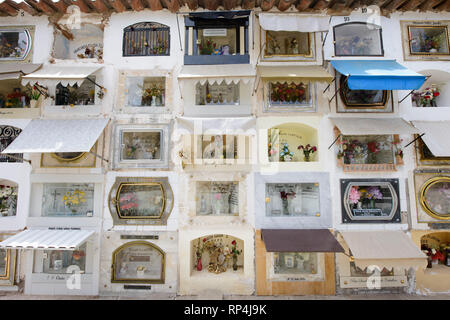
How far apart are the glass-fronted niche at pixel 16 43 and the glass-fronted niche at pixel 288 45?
31.9 feet

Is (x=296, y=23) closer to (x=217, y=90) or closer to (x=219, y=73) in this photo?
(x=219, y=73)

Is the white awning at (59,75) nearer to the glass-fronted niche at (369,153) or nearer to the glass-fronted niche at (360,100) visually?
the glass-fronted niche at (360,100)

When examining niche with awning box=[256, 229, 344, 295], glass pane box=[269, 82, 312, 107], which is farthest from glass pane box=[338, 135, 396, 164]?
niche with awning box=[256, 229, 344, 295]

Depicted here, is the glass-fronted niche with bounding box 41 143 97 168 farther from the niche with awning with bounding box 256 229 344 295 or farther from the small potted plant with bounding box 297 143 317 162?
the small potted plant with bounding box 297 143 317 162

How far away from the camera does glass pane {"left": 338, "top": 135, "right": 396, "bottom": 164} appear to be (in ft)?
32.6

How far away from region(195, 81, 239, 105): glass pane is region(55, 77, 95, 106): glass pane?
4.53 metres

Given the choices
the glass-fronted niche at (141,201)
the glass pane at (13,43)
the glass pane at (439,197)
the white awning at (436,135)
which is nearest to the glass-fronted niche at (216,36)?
the glass-fronted niche at (141,201)

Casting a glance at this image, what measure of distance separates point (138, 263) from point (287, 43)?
11045 millimetres

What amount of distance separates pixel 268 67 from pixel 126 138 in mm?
6317

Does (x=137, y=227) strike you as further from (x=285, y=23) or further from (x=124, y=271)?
(x=285, y=23)

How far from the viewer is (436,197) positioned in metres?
9.84

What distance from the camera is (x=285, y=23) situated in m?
8.93
